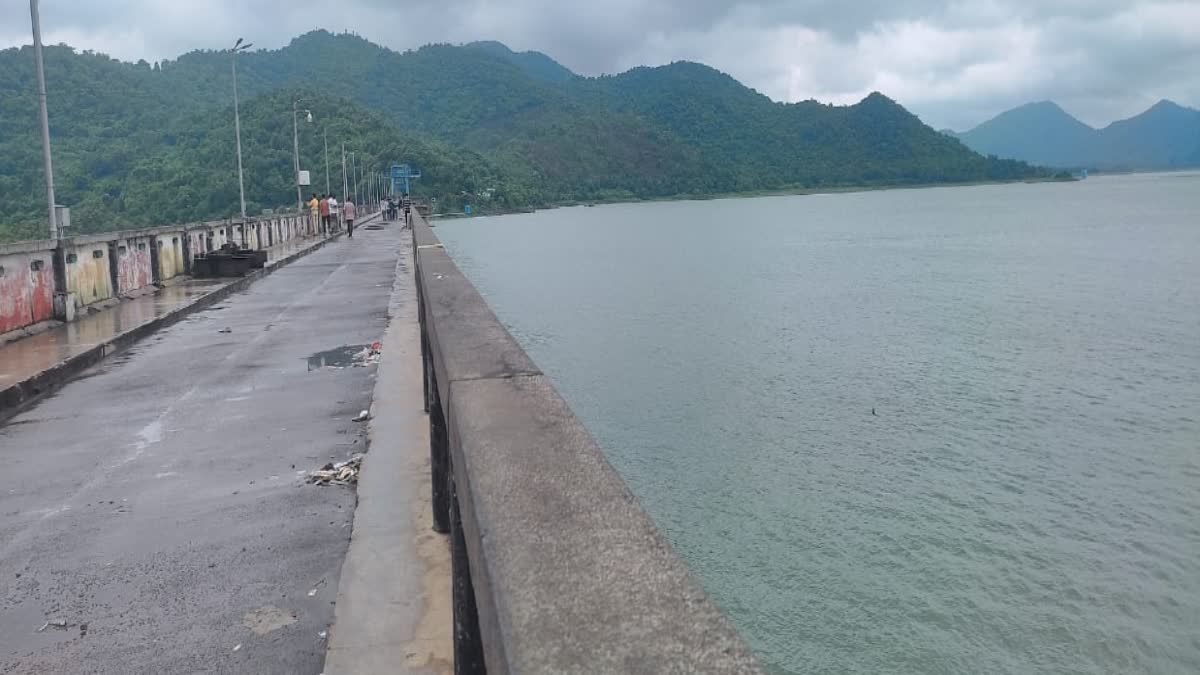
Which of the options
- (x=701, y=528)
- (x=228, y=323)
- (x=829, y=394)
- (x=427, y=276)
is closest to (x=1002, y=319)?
(x=829, y=394)

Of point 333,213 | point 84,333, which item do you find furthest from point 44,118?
point 333,213

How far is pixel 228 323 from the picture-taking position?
15.1 m

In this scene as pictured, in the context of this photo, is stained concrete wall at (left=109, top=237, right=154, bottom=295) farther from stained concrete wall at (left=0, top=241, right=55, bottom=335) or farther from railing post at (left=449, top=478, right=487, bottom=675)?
railing post at (left=449, top=478, right=487, bottom=675)

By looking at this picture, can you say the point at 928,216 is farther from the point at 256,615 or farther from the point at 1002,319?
the point at 256,615

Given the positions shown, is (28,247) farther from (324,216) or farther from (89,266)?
(324,216)

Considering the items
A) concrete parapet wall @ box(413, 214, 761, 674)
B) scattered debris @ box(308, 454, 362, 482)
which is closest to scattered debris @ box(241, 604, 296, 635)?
concrete parapet wall @ box(413, 214, 761, 674)

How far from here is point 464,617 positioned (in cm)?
278

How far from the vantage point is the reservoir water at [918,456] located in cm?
1011

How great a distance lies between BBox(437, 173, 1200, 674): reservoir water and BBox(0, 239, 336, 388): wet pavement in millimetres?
6863

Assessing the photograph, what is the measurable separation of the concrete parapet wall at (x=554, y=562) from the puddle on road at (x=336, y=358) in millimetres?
7544

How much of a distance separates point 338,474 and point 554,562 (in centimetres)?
469

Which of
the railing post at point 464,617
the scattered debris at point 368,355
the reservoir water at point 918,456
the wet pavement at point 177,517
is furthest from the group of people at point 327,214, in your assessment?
the railing post at point 464,617

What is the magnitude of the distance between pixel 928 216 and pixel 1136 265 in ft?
201

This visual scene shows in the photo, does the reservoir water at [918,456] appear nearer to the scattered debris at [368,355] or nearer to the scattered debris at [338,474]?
the scattered debris at [368,355]
